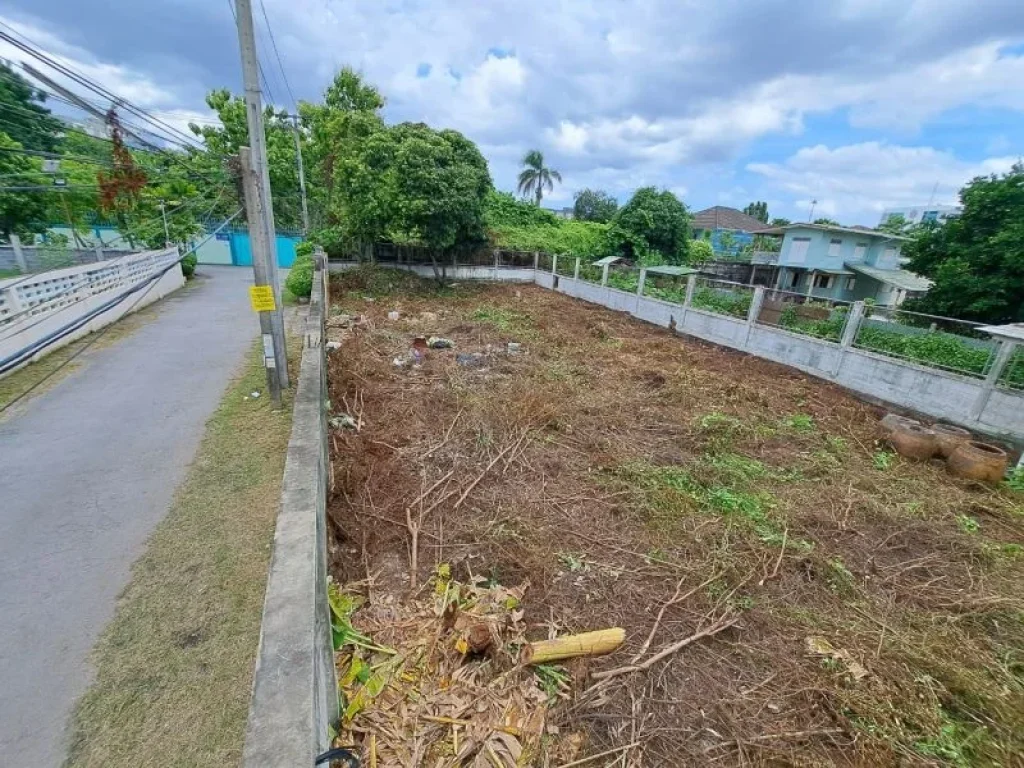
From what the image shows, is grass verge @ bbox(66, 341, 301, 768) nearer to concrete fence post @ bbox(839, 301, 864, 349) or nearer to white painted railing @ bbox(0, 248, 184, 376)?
white painted railing @ bbox(0, 248, 184, 376)

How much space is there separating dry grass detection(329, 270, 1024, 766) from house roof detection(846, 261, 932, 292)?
63.6ft

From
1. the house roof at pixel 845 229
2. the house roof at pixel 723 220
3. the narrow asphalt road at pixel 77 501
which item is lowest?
the narrow asphalt road at pixel 77 501

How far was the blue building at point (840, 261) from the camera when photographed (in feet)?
74.9

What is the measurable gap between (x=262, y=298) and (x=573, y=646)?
5.09 m

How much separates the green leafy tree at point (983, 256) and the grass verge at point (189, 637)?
56.1 feet

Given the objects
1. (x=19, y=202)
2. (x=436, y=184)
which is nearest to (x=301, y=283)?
(x=436, y=184)

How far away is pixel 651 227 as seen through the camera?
20.2 meters

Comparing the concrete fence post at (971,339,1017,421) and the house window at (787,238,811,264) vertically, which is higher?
the house window at (787,238,811,264)

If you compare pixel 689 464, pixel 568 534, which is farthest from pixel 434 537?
pixel 689 464

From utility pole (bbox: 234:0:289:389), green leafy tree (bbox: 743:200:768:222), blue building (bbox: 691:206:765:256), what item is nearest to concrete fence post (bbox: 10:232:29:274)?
utility pole (bbox: 234:0:289:389)

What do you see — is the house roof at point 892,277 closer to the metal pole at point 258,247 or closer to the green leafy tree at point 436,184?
the green leafy tree at point 436,184

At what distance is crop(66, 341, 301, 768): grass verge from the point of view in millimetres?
2086

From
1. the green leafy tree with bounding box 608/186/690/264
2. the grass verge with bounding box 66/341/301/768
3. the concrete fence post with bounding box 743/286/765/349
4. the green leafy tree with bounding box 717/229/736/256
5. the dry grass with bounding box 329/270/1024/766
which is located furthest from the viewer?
the green leafy tree with bounding box 717/229/736/256

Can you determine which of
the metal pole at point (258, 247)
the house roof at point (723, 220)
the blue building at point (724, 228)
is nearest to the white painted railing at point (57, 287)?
the metal pole at point (258, 247)
